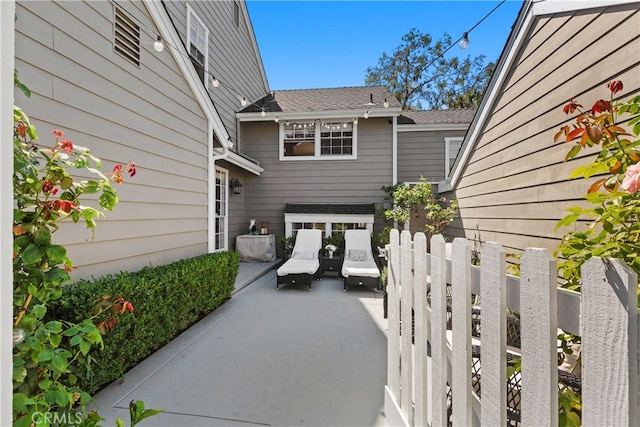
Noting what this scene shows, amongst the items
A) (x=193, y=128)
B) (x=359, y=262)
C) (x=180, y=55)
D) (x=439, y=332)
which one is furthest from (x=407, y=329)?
(x=359, y=262)

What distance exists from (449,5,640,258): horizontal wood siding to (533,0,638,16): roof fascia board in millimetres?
68

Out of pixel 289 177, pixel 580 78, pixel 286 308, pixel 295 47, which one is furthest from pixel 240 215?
pixel 580 78

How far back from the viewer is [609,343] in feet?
2.05

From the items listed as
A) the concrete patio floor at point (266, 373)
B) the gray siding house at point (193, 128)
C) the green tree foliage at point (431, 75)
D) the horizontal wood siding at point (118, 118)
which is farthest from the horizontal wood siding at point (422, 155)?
the green tree foliage at point (431, 75)

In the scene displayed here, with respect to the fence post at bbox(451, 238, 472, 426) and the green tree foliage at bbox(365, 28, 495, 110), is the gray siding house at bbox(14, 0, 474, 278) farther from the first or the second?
the green tree foliage at bbox(365, 28, 495, 110)

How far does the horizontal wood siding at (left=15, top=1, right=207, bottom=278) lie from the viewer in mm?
2412

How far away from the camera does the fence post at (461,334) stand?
3.76 feet

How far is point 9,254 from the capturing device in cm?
72

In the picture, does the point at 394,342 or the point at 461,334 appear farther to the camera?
the point at 394,342

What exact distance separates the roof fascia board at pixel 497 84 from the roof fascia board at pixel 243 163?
15.0ft

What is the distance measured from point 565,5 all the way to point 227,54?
311 inches

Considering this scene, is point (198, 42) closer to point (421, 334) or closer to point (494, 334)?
point (421, 334)

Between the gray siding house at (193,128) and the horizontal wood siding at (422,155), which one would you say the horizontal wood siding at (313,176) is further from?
the horizontal wood siding at (422,155)

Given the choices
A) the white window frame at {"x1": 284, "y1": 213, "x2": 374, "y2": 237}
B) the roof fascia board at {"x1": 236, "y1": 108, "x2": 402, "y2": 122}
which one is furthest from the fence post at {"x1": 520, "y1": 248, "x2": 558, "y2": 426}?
the roof fascia board at {"x1": 236, "y1": 108, "x2": 402, "y2": 122}
